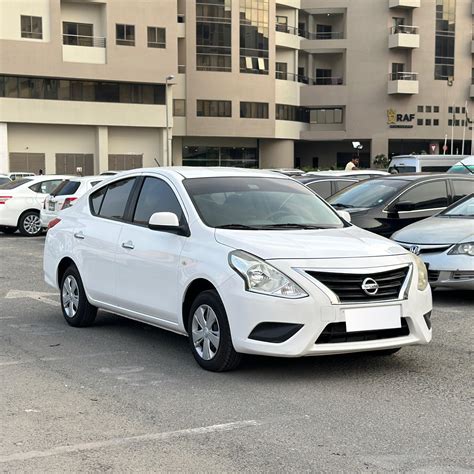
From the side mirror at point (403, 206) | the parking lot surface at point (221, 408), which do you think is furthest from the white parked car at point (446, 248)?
the side mirror at point (403, 206)

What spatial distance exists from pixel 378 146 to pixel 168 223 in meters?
65.4

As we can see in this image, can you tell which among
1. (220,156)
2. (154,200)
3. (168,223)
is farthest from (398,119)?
(168,223)

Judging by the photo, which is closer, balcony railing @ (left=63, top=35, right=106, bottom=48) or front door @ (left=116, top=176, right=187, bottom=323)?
front door @ (left=116, top=176, right=187, bottom=323)

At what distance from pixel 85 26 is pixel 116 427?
176 ft

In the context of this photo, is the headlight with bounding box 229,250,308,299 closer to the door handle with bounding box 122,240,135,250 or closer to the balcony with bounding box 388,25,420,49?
the door handle with bounding box 122,240,135,250

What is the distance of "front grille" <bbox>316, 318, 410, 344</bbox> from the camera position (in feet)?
18.4

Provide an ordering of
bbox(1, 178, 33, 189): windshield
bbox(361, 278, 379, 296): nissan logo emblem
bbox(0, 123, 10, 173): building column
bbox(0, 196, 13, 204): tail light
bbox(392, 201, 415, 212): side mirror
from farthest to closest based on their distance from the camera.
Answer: bbox(0, 123, 10, 173): building column → bbox(1, 178, 33, 189): windshield → bbox(0, 196, 13, 204): tail light → bbox(392, 201, 415, 212): side mirror → bbox(361, 278, 379, 296): nissan logo emblem

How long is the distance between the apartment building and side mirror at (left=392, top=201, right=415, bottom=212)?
4526 cm

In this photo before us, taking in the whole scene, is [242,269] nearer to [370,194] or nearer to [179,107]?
[370,194]

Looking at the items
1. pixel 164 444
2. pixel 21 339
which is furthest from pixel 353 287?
pixel 21 339

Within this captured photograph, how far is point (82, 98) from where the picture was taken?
5591 cm

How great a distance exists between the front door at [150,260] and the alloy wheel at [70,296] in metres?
1.03

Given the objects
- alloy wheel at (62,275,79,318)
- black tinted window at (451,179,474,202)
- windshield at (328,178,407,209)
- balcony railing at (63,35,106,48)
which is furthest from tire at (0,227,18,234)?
balcony railing at (63,35,106,48)

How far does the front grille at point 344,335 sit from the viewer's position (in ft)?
18.4
